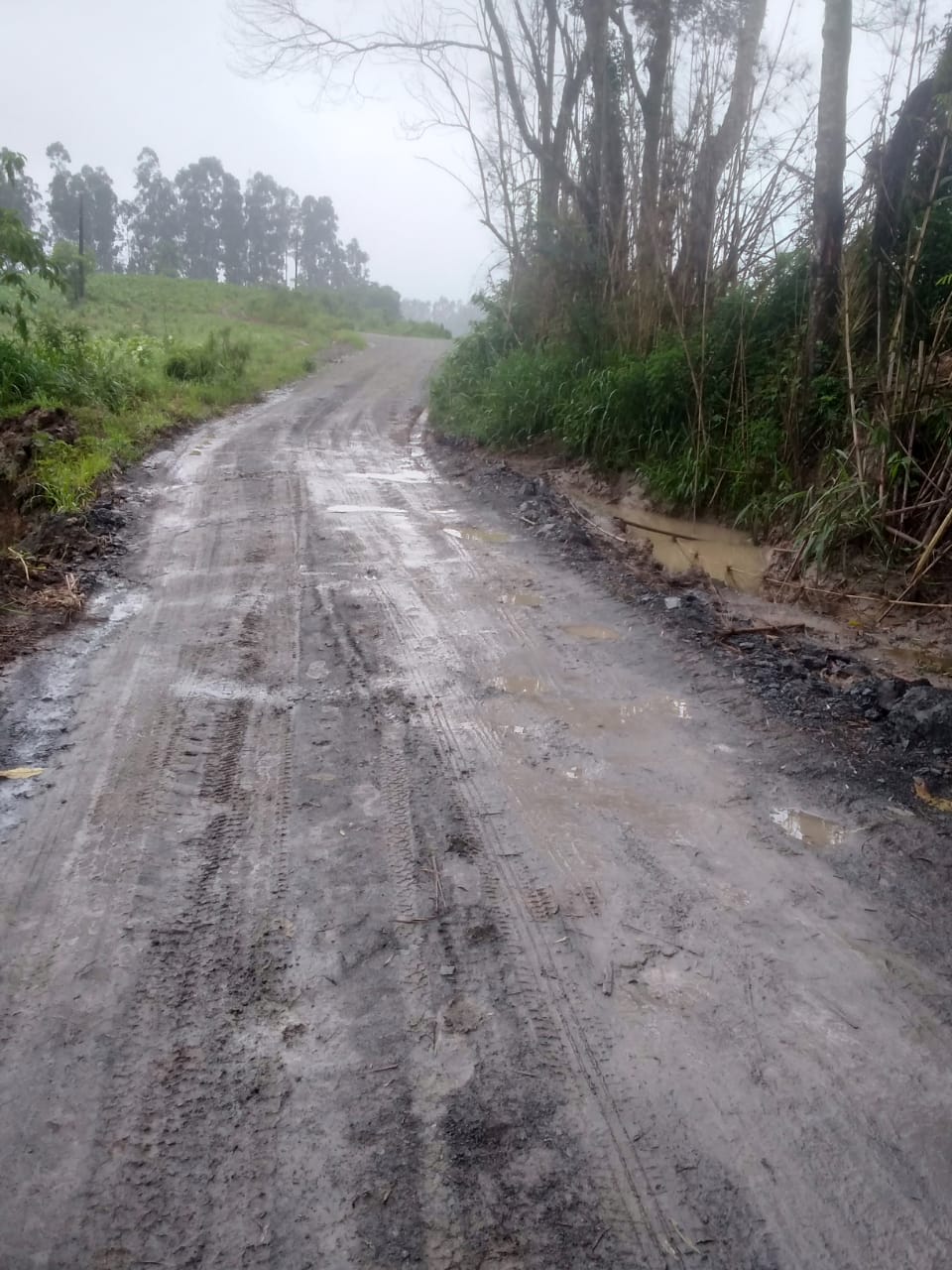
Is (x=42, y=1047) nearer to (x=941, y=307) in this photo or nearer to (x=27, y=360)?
(x=941, y=307)

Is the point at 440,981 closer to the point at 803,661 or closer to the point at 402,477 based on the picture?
the point at 803,661

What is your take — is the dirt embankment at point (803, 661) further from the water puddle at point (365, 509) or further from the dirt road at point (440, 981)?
the water puddle at point (365, 509)

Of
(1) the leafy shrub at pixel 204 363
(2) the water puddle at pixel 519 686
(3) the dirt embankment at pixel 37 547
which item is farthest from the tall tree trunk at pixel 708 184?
(1) the leafy shrub at pixel 204 363

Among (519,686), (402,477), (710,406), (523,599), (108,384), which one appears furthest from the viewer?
(108,384)

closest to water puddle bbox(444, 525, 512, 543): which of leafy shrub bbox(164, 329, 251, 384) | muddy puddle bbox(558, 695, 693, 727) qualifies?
muddy puddle bbox(558, 695, 693, 727)

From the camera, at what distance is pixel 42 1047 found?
2307mm

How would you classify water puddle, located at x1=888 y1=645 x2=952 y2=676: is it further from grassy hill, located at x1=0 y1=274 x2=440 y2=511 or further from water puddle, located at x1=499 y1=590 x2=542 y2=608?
grassy hill, located at x1=0 y1=274 x2=440 y2=511

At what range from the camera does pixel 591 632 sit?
18.2ft

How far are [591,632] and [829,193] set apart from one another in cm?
452

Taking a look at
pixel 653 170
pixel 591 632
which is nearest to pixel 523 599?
pixel 591 632

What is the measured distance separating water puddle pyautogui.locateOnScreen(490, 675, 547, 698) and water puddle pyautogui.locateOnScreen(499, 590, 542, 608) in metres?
1.26

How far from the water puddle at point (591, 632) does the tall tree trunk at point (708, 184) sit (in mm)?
4652

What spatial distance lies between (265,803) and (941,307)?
5.92 metres

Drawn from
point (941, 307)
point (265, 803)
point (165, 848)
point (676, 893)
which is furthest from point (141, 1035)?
point (941, 307)
